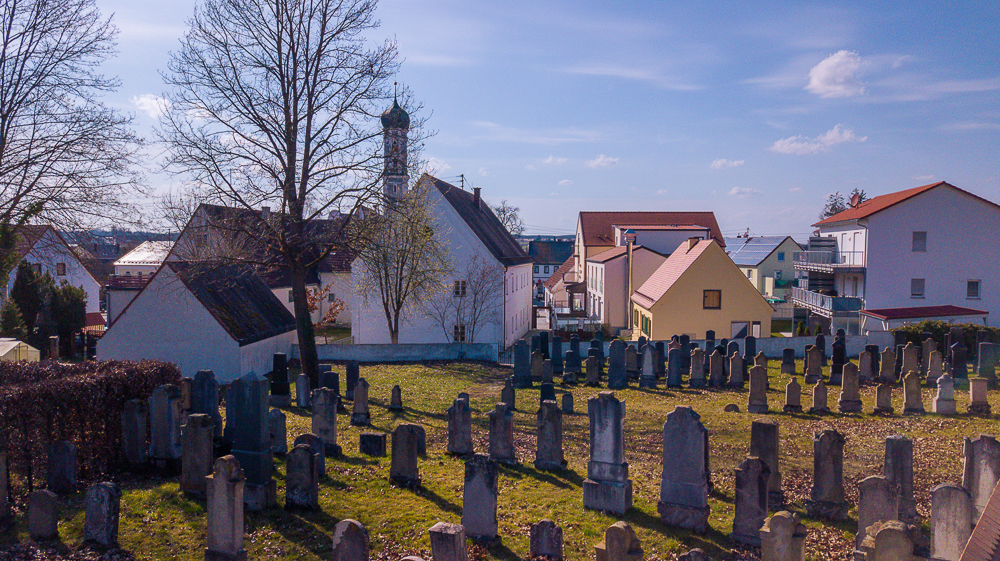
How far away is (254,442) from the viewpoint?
8.75 m

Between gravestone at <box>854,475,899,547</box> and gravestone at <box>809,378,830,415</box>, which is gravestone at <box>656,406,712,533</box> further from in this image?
gravestone at <box>809,378,830,415</box>

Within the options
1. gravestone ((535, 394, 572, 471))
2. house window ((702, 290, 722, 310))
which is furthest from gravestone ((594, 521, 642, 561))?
house window ((702, 290, 722, 310))

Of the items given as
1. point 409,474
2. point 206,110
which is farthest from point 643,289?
point 409,474

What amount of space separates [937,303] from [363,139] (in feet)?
103

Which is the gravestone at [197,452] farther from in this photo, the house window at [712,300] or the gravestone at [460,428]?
the house window at [712,300]

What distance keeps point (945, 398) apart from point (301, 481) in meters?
15.6

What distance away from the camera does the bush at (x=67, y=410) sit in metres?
8.75

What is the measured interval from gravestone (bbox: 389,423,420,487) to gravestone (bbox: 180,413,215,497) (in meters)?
2.64

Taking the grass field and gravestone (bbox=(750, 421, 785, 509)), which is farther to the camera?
gravestone (bbox=(750, 421, 785, 509))

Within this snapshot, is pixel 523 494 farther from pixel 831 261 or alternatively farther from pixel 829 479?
pixel 831 261

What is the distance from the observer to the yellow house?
2959cm

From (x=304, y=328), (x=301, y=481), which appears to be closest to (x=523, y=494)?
(x=301, y=481)

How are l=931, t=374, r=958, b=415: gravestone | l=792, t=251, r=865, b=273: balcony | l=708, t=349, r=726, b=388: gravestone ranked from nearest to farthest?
l=931, t=374, r=958, b=415: gravestone < l=708, t=349, r=726, b=388: gravestone < l=792, t=251, r=865, b=273: balcony

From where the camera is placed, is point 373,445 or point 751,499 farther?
point 373,445
